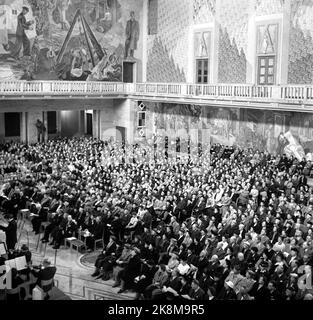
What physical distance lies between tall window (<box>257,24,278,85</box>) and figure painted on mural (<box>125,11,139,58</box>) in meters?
10.8

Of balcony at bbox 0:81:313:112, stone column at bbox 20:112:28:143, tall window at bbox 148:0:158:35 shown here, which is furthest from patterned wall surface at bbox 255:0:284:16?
stone column at bbox 20:112:28:143

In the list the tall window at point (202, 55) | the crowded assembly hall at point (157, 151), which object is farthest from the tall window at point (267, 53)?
the tall window at point (202, 55)

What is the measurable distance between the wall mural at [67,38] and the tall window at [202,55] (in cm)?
580

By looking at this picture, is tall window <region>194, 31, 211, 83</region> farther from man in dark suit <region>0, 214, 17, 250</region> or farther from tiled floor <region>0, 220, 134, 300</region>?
man in dark suit <region>0, 214, 17, 250</region>

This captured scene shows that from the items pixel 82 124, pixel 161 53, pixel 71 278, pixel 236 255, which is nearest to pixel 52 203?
pixel 71 278

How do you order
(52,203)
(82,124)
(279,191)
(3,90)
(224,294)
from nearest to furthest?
A: (224,294)
(52,203)
(279,191)
(3,90)
(82,124)

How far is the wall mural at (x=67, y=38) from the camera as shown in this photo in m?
30.4

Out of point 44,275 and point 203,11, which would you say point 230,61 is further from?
point 44,275

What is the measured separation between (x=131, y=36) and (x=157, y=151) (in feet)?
34.9

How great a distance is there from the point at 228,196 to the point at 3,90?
1713 cm

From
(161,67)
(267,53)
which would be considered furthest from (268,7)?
(161,67)

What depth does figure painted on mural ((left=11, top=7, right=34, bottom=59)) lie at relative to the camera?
100 ft
